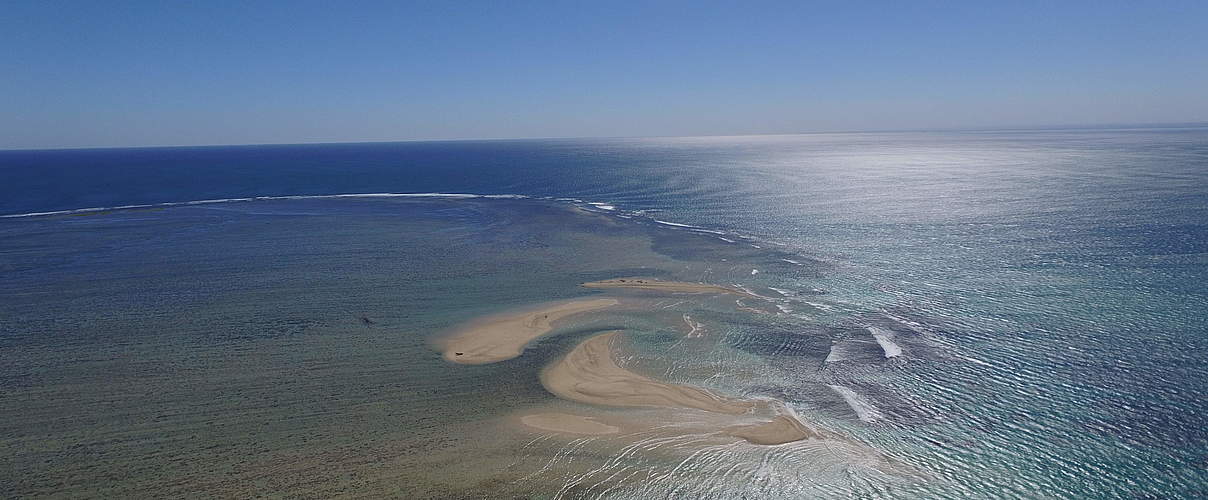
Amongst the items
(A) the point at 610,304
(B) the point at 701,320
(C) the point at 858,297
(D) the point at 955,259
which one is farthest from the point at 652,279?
(D) the point at 955,259

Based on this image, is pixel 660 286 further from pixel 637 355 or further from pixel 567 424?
pixel 567 424

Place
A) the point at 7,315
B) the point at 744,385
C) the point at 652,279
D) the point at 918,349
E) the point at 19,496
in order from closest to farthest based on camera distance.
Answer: the point at 19,496 → the point at 744,385 → the point at 918,349 → the point at 7,315 → the point at 652,279

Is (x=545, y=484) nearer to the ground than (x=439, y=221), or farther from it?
nearer to the ground

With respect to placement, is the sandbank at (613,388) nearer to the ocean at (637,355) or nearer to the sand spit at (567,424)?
the ocean at (637,355)

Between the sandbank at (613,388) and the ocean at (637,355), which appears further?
the sandbank at (613,388)

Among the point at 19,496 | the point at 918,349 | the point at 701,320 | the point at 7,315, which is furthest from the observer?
the point at 7,315

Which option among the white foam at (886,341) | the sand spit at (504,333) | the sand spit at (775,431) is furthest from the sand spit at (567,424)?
the white foam at (886,341)

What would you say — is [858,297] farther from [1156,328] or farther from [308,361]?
[308,361]

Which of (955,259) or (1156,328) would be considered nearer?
(1156,328)
